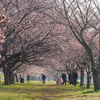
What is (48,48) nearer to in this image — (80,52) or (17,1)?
(80,52)

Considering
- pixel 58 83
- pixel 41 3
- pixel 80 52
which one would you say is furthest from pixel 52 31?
pixel 58 83

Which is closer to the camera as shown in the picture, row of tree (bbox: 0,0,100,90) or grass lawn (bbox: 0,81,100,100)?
grass lawn (bbox: 0,81,100,100)

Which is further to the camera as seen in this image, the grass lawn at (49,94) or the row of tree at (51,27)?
the row of tree at (51,27)

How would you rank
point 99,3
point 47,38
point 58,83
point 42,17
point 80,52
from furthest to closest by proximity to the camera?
point 58,83, point 80,52, point 47,38, point 42,17, point 99,3

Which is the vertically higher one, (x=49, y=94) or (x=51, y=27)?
(x=51, y=27)

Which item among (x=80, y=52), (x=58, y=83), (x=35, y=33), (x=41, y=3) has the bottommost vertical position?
(x=58, y=83)

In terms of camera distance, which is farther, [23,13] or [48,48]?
[48,48]

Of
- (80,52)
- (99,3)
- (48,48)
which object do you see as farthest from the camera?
(80,52)

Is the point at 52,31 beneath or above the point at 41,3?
beneath

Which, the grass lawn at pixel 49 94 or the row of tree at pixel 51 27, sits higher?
the row of tree at pixel 51 27

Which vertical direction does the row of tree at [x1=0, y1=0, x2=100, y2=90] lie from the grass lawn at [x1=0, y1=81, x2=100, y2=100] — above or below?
above

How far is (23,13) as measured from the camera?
651 inches

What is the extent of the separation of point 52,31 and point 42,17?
1926 mm

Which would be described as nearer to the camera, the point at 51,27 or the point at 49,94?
the point at 49,94
